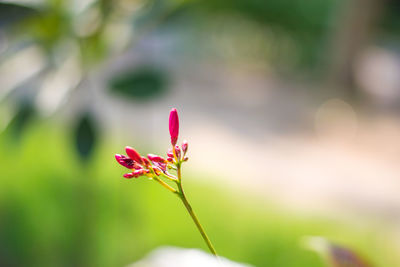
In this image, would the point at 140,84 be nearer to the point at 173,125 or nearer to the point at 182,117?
the point at 173,125

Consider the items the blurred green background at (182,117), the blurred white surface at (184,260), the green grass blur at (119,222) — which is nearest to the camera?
the blurred white surface at (184,260)

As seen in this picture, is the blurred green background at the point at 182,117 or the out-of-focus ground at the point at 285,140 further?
the out-of-focus ground at the point at 285,140

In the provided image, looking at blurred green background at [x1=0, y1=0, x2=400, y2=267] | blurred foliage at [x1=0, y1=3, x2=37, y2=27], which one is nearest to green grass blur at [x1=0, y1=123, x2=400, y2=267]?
blurred green background at [x1=0, y1=0, x2=400, y2=267]

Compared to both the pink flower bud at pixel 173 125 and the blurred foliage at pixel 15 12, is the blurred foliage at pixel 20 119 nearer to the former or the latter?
the blurred foliage at pixel 15 12

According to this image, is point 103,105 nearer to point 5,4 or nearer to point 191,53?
point 191,53

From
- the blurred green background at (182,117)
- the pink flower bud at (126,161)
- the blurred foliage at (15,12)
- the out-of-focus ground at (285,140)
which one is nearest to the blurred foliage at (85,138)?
the blurred green background at (182,117)

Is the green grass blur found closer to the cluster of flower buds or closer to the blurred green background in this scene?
the blurred green background

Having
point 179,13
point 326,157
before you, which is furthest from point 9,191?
point 326,157
